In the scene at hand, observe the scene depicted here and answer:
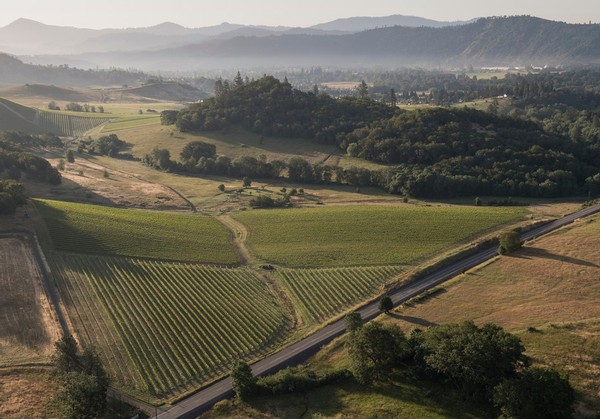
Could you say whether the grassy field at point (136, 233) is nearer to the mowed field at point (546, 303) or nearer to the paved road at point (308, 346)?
the paved road at point (308, 346)

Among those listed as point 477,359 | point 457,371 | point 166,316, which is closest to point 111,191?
point 166,316

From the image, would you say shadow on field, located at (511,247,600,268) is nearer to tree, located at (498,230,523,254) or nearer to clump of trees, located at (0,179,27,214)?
tree, located at (498,230,523,254)

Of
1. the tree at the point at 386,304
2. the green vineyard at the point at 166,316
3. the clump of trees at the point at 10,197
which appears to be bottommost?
the green vineyard at the point at 166,316

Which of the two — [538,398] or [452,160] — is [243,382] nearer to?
[538,398]

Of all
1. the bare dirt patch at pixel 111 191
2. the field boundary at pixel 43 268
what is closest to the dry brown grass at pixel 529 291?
the field boundary at pixel 43 268

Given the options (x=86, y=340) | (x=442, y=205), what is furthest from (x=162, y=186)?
(x=86, y=340)

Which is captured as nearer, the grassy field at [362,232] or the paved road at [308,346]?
the paved road at [308,346]

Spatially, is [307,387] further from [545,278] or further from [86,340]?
[545,278]
